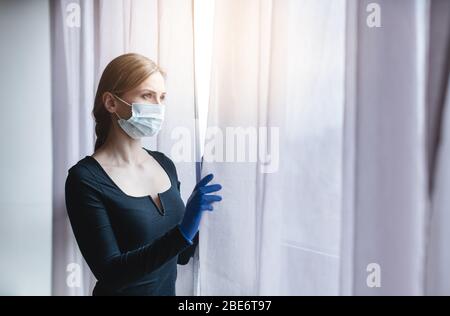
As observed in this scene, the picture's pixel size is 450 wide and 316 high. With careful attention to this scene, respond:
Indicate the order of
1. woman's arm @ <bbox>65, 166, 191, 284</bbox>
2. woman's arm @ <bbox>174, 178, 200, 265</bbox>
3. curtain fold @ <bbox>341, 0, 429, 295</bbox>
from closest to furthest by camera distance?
curtain fold @ <bbox>341, 0, 429, 295</bbox>
woman's arm @ <bbox>65, 166, 191, 284</bbox>
woman's arm @ <bbox>174, 178, 200, 265</bbox>

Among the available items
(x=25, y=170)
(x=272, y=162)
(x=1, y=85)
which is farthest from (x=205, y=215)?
(x=1, y=85)

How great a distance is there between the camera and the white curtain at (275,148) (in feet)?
2.95

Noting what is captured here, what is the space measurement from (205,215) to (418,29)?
0.60m

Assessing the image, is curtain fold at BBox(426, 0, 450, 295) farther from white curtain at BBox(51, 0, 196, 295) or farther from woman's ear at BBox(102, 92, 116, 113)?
woman's ear at BBox(102, 92, 116, 113)

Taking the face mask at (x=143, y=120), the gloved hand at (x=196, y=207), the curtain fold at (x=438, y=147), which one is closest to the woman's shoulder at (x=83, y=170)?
the face mask at (x=143, y=120)

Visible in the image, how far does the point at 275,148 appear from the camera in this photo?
941 millimetres

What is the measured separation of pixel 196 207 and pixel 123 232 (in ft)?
0.61

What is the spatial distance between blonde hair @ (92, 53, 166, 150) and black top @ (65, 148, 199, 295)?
3.5 inches

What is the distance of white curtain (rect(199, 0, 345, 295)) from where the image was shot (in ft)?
2.95

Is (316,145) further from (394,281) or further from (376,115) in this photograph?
(394,281)

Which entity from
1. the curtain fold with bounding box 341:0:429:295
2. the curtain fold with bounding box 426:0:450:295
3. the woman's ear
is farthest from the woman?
the curtain fold with bounding box 426:0:450:295

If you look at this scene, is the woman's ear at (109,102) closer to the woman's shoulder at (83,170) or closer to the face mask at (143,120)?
the face mask at (143,120)

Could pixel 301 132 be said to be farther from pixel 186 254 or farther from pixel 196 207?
pixel 186 254

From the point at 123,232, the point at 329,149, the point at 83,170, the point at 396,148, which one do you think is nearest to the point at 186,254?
the point at 123,232
